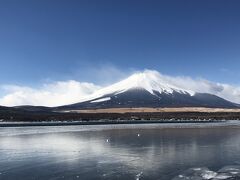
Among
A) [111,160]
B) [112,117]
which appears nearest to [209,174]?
[111,160]

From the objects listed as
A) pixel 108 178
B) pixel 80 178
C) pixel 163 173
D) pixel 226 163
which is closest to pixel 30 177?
pixel 80 178

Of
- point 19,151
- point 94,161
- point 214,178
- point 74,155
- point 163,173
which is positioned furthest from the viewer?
point 19,151

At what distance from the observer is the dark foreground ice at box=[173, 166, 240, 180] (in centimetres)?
2020

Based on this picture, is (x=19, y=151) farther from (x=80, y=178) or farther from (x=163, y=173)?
(x=163, y=173)

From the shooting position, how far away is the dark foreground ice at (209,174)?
66.3 feet

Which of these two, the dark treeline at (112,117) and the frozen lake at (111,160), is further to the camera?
the dark treeline at (112,117)

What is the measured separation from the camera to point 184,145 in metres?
34.1

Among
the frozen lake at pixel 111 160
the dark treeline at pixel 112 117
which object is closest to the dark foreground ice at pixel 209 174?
the frozen lake at pixel 111 160

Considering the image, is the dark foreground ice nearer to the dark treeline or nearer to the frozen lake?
the frozen lake

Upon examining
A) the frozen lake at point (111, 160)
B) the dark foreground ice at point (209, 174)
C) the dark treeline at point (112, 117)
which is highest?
the dark treeline at point (112, 117)


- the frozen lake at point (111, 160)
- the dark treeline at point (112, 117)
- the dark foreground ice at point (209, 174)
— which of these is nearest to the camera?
the dark foreground ice at point (209, 174)

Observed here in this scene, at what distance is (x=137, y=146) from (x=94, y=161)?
870cm

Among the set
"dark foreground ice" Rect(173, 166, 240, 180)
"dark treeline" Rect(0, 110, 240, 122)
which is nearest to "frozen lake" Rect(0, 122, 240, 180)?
"dark foreground ice" Rect(173, 166, 240, 180)

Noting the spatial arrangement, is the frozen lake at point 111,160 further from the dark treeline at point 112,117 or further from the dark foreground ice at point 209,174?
the dark treeline at point 112,117
